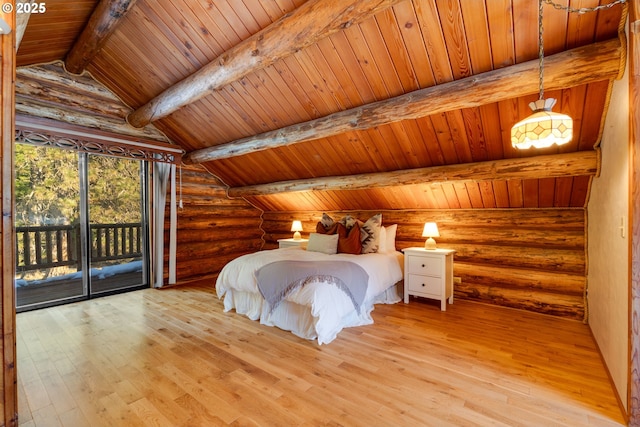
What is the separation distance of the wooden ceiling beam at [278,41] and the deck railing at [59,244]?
7.94 feet

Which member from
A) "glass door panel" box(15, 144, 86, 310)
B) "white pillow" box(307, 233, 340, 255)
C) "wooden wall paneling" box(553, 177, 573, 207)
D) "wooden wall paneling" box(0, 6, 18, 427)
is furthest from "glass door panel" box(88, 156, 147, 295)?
"wooden wall paneling" box(553, 177, 573, 207)

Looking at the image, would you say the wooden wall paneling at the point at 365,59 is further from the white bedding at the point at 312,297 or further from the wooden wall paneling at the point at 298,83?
the white bedding at the point at 312,297

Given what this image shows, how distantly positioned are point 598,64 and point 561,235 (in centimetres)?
219

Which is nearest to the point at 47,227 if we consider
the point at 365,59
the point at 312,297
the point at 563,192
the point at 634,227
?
the point at 312,297

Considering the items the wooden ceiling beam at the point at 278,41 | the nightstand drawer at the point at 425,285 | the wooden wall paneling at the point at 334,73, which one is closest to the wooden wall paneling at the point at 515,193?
the nightstand drawer at the point at 425,285

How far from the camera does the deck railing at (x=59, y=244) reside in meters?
3.88

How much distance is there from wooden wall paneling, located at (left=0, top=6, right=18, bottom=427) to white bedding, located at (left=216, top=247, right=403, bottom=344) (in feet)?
6.36

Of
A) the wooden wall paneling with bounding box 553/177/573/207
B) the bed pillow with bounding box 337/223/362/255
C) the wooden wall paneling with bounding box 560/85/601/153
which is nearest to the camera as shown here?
the wooden wall paneling with bounding box 560/85/601/153

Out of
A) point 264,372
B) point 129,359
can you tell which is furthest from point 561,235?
point 129,359

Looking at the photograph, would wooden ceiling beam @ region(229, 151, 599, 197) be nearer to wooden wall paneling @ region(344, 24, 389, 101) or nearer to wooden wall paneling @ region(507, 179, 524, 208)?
wooden wall paneling @ region(507, 179, 524, 208)

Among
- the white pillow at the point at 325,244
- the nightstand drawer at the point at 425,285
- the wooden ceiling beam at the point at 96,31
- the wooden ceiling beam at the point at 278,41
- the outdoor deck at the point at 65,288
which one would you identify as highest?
the wooden ceiling beam at the point at 96,31

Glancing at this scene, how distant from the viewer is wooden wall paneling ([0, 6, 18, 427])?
1.21 metres

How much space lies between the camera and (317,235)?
→ 4.32 m

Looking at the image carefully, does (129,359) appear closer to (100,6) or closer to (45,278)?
(45,278)
